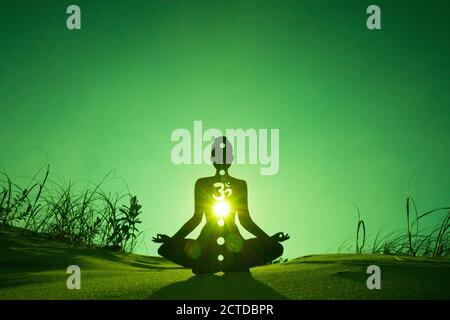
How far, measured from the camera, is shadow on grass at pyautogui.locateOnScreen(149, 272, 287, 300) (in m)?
2.87

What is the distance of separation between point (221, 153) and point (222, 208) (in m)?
0.48

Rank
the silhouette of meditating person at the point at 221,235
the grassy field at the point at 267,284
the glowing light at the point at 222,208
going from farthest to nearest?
the glowing light at the point at 222,208, the silhouette of meditating person at the point at 221,235, the grassy field at the point at 267,284

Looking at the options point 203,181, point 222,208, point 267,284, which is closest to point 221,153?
point 203,181

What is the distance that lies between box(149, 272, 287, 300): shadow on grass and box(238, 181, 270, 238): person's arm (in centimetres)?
45

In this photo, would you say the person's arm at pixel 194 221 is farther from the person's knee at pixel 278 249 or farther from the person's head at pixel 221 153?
the person's knee at pixel 278 249

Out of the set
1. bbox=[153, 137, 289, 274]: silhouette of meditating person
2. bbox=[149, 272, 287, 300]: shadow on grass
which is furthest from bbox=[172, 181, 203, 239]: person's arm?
bbox=[149, 272, 287, 300]: shadow on grass

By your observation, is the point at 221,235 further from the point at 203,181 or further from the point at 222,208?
the point at 203,181

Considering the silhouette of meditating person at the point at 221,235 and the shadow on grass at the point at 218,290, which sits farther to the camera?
the silhouette of meditating person at the point at 221,235

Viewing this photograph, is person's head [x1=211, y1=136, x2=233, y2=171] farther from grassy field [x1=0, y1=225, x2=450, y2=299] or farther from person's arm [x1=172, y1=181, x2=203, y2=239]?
grassy field [x1=0, y1=225, x2=450, y2=299]

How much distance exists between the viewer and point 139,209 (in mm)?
6895

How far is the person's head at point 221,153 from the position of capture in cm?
396

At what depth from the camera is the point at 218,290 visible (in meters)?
3.07

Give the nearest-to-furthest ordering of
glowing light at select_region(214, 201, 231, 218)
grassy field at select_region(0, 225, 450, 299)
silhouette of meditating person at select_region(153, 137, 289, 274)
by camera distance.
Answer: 1. grassy field at select_region(0, 225, 450, 299)
2. silhouette of meditating person at select_region(153, 137, 289, 274)
3. glowing light at select_region(214, 201, 231, 218)

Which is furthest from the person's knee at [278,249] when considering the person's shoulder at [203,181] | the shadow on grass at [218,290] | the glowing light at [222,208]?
the person's shoulder at [203,181]
